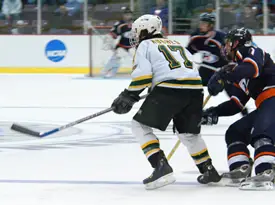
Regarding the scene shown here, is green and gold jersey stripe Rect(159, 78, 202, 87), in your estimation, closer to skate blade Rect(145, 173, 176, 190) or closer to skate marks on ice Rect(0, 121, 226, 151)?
skate blade Rect(145, 173, 176, 190)

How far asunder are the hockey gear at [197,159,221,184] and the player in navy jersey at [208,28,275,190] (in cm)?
7

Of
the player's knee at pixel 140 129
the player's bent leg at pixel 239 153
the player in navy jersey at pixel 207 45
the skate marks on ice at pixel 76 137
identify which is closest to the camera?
the player's knee at pixel 140 129

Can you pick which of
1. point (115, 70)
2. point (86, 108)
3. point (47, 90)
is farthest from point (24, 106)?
point (115, 70)

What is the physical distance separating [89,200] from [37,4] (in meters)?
11.6

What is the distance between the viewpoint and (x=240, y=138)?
15.5 ft

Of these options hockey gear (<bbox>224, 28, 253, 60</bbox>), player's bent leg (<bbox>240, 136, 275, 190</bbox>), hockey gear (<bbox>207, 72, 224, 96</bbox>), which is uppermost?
hockey gear (<bbox>224, 28, 253, 60</bbox>)

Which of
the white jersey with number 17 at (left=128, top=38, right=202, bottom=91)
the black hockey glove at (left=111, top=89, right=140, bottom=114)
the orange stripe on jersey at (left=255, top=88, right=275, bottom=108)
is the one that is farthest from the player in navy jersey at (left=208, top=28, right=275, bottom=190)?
the black hockey glove at (left=111, top=89, right=140, bottom=114)

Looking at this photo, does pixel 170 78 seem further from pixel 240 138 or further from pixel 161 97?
pixel 240 138

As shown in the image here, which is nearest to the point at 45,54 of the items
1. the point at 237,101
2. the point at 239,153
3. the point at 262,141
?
the point at 237,101

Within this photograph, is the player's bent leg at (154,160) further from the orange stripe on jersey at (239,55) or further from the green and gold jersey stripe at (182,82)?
the orange stripe on jersey at (239,55)

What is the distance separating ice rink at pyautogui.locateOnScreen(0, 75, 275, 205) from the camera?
432 cm

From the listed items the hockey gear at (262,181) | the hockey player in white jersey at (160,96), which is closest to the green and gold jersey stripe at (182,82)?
the hockey player in white jersey at (160,96)

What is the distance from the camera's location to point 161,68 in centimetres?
452

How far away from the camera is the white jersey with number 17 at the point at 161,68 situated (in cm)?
447
